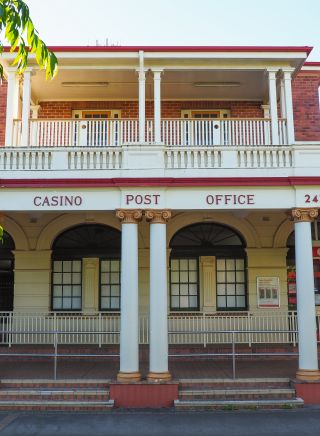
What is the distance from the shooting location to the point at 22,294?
1380cm

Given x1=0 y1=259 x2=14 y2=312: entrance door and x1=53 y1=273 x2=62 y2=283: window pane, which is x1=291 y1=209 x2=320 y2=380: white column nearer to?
x1=53 y1=273 x2=62 y2=283: window pane

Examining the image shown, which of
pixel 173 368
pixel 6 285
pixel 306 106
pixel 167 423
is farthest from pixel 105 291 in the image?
pixel 306 106

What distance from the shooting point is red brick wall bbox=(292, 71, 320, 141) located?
1408cm

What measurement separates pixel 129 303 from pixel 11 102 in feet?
16.8

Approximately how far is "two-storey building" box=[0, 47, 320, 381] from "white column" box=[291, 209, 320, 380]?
0.02 meters

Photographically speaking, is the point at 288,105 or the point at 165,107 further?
the point at 165,107

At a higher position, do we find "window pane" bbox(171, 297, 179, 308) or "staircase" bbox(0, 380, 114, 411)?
"window pane" bbox(171, 297, 179, 308)

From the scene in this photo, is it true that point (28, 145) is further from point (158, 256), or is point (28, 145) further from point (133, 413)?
point (133, 413)

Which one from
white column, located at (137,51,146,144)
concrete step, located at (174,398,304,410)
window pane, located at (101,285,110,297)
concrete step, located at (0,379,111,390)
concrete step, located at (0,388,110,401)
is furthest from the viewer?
window pane, located at (101,285,110,297)

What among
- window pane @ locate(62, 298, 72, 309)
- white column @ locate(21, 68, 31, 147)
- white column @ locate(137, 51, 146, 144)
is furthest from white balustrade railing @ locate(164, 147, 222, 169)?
window pane @ locate(62, 298, 72, 309)

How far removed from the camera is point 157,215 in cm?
1023

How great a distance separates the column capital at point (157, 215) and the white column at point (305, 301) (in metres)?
2.60

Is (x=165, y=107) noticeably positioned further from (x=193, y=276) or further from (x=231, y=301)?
(x=231, y=301)

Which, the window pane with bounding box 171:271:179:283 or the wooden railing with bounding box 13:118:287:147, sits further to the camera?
the window pane with bounding box 171:271:179:283
